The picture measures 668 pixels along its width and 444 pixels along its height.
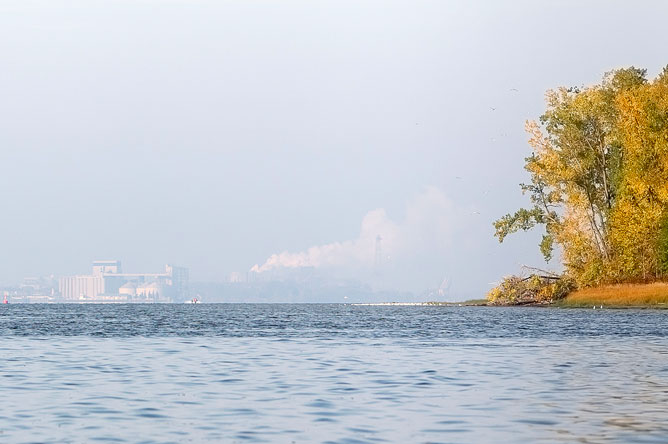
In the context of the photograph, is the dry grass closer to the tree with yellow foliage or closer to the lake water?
the tree with yellow foliage

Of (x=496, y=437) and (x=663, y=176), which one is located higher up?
(x=663, y=176)

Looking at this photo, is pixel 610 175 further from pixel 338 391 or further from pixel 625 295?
pixel 338 391

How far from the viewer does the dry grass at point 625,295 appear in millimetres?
93062

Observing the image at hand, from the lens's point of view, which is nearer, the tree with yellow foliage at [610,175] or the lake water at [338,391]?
the lake water at [338,391]

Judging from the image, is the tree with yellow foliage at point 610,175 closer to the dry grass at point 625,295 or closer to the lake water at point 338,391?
the dry grass at point 625,295

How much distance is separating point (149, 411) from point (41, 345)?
25.6 meters

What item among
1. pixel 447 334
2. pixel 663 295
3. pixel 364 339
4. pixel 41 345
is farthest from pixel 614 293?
pixel 41 345

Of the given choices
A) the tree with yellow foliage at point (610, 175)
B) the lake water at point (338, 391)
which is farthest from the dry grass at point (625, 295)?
the lake water at point (338, 391)

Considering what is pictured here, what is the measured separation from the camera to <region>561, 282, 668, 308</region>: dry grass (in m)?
93.1

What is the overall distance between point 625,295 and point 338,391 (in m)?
74.5

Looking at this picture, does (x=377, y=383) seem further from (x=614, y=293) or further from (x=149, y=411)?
(x=614, y=293)

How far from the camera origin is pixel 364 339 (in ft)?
168

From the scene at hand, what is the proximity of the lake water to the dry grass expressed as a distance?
1837 inches

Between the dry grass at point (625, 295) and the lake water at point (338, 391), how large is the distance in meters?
46.7
